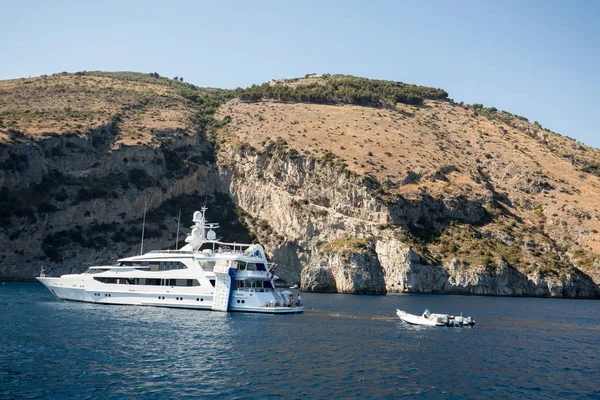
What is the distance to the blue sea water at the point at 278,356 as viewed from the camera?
32.9 meters

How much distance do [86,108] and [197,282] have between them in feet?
313

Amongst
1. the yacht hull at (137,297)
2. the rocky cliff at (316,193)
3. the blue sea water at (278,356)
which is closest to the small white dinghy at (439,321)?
the blue sea water at (278,356)

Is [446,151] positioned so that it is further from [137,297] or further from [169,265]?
[137,297]

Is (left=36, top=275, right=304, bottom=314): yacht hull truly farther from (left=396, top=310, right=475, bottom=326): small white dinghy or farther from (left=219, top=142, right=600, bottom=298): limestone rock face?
(left=219, top=142, right=600, bottom=298): limestone rock face

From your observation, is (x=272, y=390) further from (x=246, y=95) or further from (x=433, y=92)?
(x=433, y=92)

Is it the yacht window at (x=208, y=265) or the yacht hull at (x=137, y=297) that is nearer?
the yacht hull at (x=137, y=297)

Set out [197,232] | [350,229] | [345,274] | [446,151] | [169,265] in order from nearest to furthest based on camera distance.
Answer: [169,265] < [197,232] < [345,274] < [350,229] < [446,151]

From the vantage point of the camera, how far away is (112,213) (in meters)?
122

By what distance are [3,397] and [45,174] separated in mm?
99412

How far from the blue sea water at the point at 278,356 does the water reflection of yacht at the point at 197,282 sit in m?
2.09

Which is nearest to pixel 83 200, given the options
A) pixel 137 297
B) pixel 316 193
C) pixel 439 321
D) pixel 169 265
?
pixel 316 193

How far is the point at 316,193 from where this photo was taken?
127 meters

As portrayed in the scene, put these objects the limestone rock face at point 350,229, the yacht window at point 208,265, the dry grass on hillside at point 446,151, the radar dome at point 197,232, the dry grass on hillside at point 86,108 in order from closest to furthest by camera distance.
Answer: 1. the yacht window at point 208,265
2. the radar dome at point 197,232
3. the limestone rock face at point 350,229
4. the dry grass on hillside at point 446,151
5. the dry grass on hillside at point 86,108

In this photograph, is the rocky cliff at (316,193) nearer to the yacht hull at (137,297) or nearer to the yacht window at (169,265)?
the yacht hull at (137,297)
